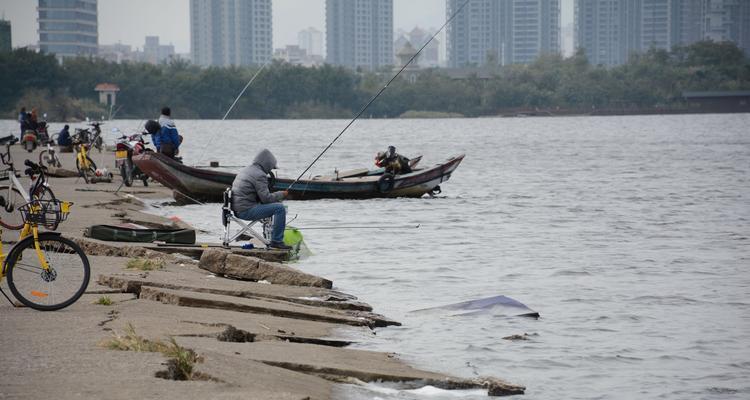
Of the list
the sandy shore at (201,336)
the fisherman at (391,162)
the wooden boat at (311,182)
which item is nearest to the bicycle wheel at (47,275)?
the sandy shore at (201,336)

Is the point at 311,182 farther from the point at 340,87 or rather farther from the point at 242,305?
the point at 340,87

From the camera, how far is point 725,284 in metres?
15.6

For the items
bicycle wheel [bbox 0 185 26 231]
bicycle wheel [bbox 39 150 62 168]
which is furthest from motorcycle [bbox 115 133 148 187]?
bicycle wheel [bbox 0 185 26 231]

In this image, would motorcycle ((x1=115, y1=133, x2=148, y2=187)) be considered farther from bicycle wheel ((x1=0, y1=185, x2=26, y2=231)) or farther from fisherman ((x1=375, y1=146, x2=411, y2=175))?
bicycle wheel ((x1=0, y1=185, x2=26, y2=231))

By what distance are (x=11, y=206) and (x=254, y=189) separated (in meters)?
2.82

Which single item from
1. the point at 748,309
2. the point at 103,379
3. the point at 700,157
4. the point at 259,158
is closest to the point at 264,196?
the point at 259,158

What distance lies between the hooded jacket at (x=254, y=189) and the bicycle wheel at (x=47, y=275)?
206 inches

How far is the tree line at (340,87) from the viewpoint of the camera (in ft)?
441

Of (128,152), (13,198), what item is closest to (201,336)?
(13,198)

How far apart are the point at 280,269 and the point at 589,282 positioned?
471 centimetres

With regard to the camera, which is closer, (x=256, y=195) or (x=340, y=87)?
(x=256, y=195)

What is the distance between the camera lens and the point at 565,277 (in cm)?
1625

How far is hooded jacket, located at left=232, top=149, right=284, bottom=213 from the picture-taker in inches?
582

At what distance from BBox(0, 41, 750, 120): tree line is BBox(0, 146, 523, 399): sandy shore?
112 meters
